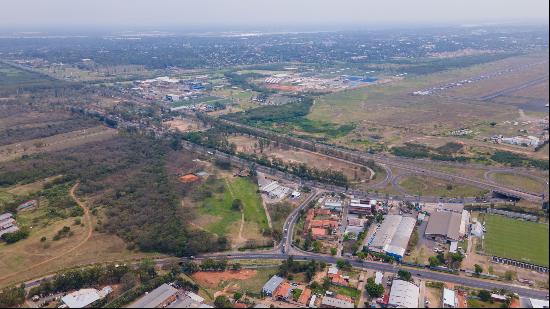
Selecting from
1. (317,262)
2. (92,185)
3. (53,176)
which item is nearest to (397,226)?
(317,262)

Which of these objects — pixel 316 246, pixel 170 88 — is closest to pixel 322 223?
pixel 316 246

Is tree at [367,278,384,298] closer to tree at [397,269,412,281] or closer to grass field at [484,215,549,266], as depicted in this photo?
tree at [397,269,412,281]

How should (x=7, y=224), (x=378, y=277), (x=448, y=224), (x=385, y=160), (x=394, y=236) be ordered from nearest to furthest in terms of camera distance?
(x=378, y=277)
(x=394, y=236)
(x=448, y=224)
(x=7, y=224)
(x=385, y=160)

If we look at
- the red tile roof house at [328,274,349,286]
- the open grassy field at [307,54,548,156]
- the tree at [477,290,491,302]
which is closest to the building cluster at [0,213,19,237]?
the red tile roof house at [328,274,349,286]

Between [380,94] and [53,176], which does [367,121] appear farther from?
[53,176]

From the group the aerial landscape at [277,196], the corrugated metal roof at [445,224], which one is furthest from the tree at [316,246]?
the corrugated metal roof at [445,224]

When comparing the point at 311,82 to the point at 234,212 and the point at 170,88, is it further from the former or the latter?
the point at 234,212
